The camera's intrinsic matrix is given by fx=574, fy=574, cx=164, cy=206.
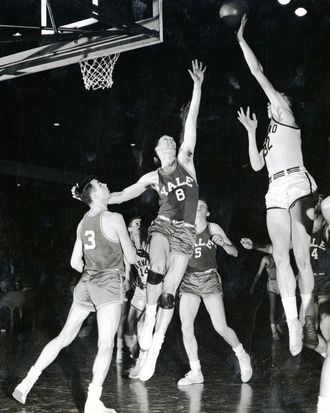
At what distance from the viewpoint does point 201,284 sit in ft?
21.2

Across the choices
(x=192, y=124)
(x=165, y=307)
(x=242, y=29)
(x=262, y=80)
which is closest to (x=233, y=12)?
(x=242, y=29)

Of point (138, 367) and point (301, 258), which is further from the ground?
point (301, 258)

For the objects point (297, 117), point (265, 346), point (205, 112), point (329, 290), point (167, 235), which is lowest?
point (265, 346)

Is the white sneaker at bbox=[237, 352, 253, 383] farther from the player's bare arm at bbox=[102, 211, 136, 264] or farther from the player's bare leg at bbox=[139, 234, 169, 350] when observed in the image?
the player's bare arm at bbox=[102, 211, 136, 264]

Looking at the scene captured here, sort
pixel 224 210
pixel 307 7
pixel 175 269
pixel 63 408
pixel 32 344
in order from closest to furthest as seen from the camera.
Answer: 1. pixel 63 408
2. pixel 175 269
3. pixel 307 7
4. pixel 32 344
5. pixel 224 210

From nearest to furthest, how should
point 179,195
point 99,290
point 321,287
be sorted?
1. point 99,290
2. point 321,287
3. point 179,195

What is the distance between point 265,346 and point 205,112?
3.82m

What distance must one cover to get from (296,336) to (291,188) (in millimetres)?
1516

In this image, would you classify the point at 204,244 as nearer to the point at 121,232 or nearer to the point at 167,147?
the point at 167,147

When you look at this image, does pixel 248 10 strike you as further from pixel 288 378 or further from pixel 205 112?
pixel 288 378

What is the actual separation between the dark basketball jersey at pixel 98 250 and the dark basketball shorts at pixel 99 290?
7 centimetres

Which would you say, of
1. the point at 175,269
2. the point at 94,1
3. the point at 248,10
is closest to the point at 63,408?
the point at 175,269

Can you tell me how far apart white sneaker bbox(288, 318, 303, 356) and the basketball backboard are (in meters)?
3.35

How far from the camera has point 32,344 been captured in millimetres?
9945
